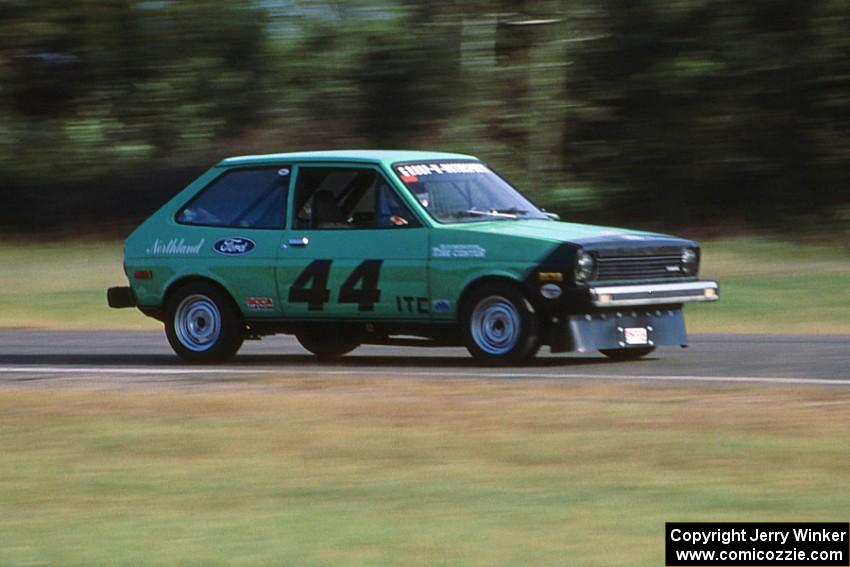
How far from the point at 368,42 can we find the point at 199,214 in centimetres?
1577

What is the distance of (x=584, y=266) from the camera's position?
38.0 feet

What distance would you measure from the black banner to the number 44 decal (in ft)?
20.2

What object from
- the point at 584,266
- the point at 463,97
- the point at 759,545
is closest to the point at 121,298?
the point at 584,266

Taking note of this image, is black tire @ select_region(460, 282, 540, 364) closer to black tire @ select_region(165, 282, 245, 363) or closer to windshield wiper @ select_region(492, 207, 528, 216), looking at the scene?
windshield wiper @ select_region(492, 207, 528, 216)

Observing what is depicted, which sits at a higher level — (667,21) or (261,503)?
(667,21)

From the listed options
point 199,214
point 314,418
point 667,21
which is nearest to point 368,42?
point 667,21

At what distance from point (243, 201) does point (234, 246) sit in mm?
402

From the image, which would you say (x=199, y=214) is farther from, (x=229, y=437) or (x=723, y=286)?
(x=723, y=286)

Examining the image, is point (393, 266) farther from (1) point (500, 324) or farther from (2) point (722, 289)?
(2) point (722, 289)

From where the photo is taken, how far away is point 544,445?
27.6 ft

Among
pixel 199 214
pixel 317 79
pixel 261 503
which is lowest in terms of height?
pixel 261 503

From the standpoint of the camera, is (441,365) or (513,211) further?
(513,211)

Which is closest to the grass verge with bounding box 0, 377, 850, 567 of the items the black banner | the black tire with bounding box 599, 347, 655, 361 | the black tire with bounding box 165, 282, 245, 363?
the black banner

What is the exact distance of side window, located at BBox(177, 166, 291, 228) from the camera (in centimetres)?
1284
